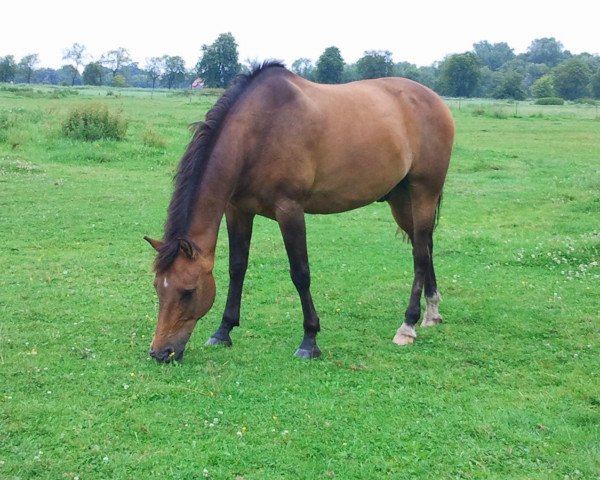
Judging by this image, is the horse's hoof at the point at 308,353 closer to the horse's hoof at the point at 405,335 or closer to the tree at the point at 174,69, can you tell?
the horse's hoof at the point at 405,335

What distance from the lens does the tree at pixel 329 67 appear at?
3888 cm

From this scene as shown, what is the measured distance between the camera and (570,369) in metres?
5.22

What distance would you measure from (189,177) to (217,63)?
161 feet

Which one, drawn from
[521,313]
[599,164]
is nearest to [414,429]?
[521,313]

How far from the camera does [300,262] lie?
557 centimetres

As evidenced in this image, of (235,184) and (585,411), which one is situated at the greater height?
(235,184)

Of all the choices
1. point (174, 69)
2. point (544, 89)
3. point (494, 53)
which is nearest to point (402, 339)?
point (544, 89)

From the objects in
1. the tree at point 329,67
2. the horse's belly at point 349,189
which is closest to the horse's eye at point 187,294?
the horse's belly at point 349,189

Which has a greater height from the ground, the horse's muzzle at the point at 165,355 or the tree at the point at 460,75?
the tree at the point at 460,75

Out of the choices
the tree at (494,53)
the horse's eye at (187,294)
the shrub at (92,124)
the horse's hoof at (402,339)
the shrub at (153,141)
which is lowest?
the horse's hoof at (402,339)

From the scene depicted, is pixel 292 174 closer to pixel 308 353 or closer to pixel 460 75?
pixel 308 353

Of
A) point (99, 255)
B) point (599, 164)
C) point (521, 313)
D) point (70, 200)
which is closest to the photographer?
point (521, 313)

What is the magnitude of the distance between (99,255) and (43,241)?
1224mm

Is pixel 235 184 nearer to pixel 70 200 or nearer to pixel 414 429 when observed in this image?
pixel 414 429
